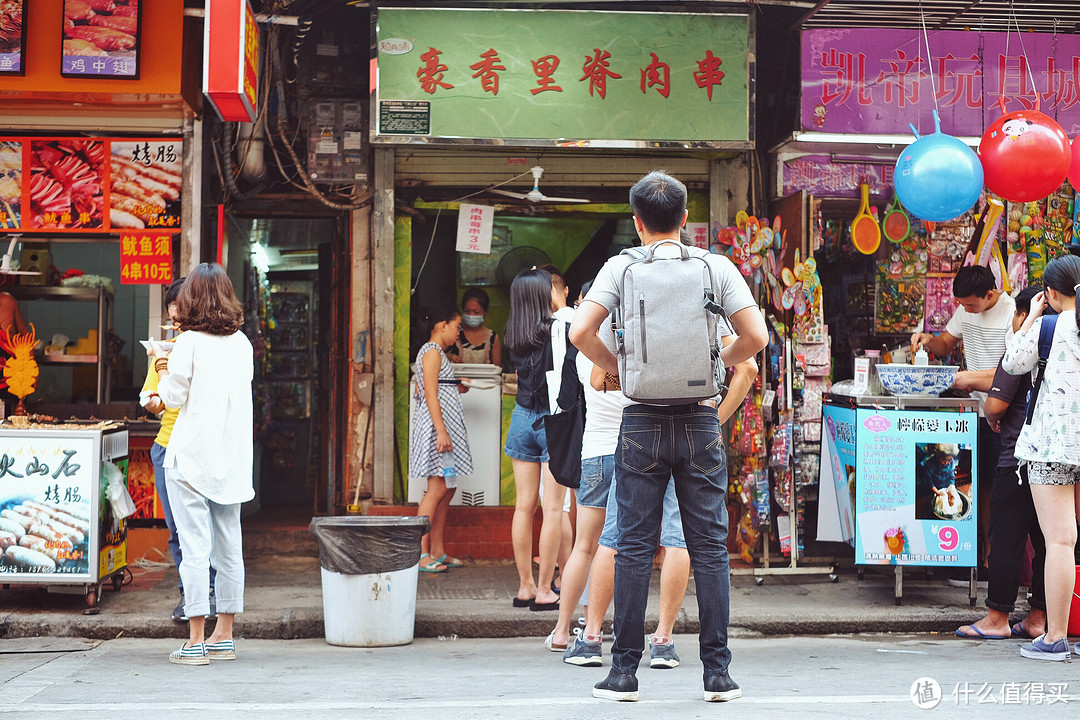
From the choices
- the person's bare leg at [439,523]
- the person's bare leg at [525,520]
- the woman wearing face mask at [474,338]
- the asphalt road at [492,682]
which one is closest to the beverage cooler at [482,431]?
the woman wearing face mask at [474,338]

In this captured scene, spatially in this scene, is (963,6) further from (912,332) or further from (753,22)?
(912,332)

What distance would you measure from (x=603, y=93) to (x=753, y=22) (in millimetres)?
1193

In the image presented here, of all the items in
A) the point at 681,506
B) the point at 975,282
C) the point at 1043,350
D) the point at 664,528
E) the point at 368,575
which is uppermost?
the point at 975,282

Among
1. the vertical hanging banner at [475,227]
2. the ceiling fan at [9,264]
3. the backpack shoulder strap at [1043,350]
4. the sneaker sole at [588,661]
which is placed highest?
the vertical hanging banner at [475,227]

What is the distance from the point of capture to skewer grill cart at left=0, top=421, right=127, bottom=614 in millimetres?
5988

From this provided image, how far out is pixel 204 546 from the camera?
528 centimetres

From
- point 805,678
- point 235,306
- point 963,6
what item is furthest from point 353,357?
point 963,6

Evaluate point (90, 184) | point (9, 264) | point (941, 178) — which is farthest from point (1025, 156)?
point (9, 264)

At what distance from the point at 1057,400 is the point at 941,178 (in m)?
1.60

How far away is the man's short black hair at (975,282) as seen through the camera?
22.9ft

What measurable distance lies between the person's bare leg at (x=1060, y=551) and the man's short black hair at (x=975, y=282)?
1992 millimetres

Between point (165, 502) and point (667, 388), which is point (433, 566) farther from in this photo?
point (667, 388)

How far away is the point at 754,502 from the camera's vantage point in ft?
23.9
